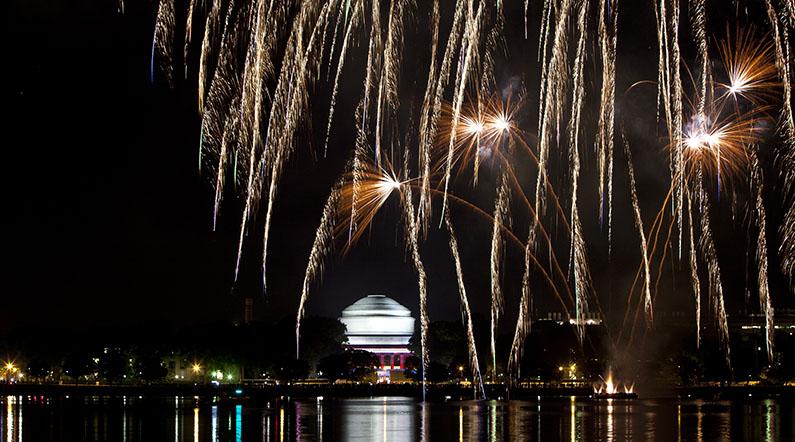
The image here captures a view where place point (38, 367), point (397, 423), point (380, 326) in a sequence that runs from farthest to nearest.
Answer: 1. point (380, 326)
2. point (38, 367)
3. point (397, 423)

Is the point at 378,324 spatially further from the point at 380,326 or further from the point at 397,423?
the point at 397,423

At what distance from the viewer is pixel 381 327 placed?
189 meters

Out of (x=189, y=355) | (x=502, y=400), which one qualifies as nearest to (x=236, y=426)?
(x=502, y=400)

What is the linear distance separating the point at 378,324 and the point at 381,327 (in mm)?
683

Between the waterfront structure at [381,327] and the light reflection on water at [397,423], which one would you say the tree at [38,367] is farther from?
the light reflection on water at [397,423]

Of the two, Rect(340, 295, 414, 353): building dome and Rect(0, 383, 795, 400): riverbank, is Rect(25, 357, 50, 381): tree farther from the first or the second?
Rect(340, 295, 414, 353): building dome

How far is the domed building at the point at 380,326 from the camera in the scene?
179375 mm

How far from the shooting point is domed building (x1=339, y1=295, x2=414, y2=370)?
589 feet

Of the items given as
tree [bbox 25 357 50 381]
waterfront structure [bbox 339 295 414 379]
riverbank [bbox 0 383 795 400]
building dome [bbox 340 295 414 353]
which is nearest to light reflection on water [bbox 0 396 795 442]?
riverbank [bbox 0 383 795 400]

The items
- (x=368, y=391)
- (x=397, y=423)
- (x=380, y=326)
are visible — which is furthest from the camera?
(x=380, y=326)

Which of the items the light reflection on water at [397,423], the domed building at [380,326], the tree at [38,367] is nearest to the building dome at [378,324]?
the domed building at [380,326]

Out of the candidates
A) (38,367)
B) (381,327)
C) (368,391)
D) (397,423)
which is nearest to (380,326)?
(381,327)

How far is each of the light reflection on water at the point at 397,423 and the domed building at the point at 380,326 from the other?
117 metres

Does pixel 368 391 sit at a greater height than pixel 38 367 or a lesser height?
lesser
